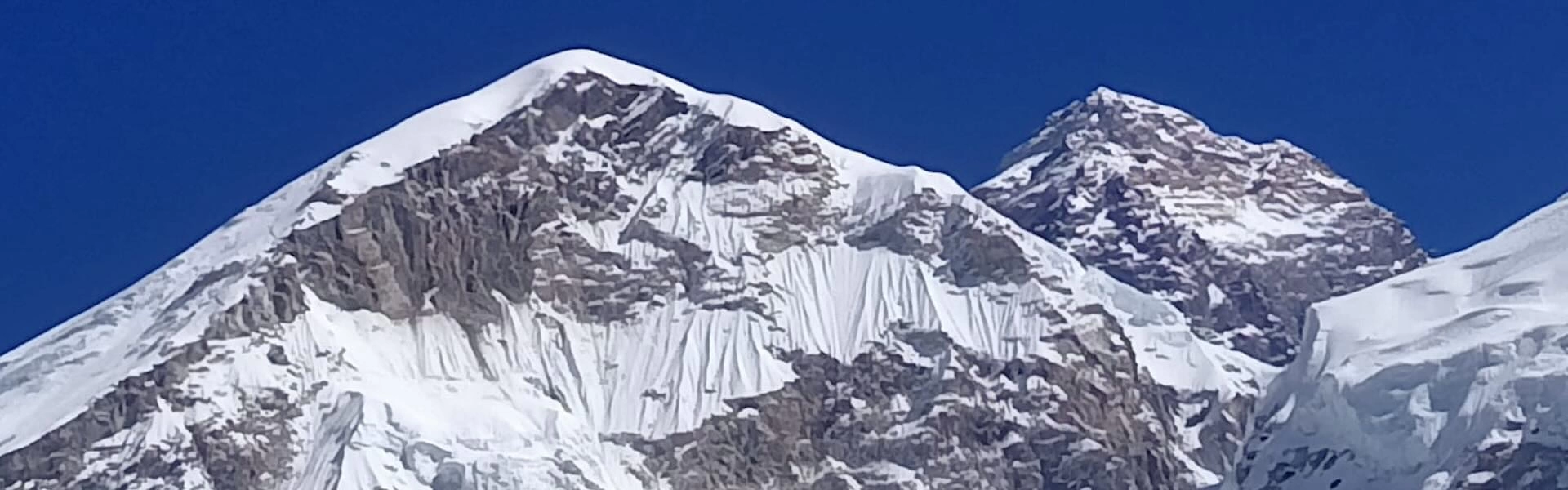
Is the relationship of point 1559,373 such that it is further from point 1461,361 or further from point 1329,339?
point 1329,339

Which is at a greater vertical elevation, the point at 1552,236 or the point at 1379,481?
the point at 1552,236

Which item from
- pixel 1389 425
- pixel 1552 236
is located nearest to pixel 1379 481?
pixel 1389 425

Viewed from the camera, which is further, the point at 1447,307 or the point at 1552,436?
the point at 1447,307

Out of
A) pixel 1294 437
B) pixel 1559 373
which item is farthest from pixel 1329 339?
pixel 1559 373

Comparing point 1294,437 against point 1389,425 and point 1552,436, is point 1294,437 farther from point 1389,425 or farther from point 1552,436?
point 1552,436

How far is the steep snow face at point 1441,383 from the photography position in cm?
15525

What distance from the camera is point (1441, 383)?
161000mm

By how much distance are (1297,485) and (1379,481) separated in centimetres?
551

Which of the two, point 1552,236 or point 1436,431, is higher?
point 1552,236

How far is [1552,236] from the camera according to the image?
168750mm

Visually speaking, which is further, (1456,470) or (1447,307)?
(1447,307)

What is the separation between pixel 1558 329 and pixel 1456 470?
7039 millimetres

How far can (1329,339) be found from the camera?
564ft

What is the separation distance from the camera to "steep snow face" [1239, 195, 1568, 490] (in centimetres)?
15525
